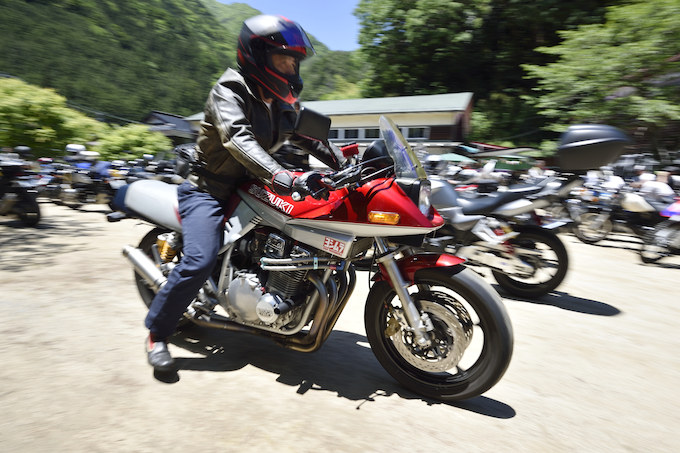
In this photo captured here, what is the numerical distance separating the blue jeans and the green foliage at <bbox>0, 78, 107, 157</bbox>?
9.15 meters

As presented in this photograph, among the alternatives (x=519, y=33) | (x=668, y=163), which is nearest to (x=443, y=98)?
(x=519, y=33)

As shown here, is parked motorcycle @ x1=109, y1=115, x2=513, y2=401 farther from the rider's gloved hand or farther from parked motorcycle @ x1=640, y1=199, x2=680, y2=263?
parked motorcycle @ x1=640, y1=199, x2=680, y2=263

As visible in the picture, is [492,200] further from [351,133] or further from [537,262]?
[351,133]

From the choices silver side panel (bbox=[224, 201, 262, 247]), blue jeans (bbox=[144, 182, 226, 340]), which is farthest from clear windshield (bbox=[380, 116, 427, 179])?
blue jeans (bbox=[144, 182, 226, 340])

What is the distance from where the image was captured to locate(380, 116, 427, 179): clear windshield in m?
2.60

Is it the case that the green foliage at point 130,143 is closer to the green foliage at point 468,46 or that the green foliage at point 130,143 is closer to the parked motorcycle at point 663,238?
the parked motorcycle at point 663,238

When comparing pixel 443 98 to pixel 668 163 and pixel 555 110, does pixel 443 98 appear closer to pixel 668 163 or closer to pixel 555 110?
pixel 555 110

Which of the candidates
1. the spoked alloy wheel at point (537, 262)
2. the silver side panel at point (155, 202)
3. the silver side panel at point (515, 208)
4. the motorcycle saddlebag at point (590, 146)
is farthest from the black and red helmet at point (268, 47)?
the spoked alloy wheel at point (537, 262)

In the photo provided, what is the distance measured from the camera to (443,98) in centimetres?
2959

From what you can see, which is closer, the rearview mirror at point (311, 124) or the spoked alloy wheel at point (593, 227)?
the rearview mirror at point (311, 124)

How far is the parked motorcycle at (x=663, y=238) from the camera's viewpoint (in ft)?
23.9

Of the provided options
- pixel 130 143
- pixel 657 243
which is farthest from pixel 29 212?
pixel 130 143

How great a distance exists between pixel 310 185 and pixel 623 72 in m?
15.8

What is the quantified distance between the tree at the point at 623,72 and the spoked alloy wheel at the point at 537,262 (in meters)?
11.4
